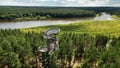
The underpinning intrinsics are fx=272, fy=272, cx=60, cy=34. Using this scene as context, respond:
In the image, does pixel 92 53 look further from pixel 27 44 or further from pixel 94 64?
pixel 27 44

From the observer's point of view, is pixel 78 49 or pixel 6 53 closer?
pixel 6 53

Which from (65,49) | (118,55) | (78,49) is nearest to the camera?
(118,55)

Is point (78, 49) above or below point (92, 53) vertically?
below

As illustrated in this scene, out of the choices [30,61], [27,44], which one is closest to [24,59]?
[30,61]

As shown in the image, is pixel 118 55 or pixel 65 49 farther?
pixel 65 49

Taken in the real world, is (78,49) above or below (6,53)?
below

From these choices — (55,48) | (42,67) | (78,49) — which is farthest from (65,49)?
(78,49)

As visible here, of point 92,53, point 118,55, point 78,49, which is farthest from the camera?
point 78,49

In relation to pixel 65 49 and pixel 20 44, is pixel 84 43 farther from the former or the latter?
pixel 20 44

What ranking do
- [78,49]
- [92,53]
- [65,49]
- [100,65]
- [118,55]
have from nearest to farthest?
[100,65] → [118,55] → [92,53] → [65,49] → [78,49]
